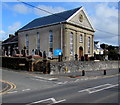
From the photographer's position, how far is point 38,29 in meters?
36.7

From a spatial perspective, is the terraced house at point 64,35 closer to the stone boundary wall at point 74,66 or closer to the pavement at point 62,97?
the stone boundary wall at point 74,66

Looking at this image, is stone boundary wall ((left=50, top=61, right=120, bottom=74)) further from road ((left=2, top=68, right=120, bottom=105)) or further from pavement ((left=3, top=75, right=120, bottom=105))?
pavement ((left=3, top=75, right=120, bottom=105))

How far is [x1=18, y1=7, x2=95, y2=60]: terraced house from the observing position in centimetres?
3185

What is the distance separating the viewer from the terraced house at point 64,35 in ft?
105

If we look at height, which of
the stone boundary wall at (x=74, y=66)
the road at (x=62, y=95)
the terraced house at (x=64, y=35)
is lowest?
the road at (x=62, y=95)

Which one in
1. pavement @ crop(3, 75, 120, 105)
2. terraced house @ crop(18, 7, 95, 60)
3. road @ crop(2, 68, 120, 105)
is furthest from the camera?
terraced house @ crop(18, 7, 95, 60)

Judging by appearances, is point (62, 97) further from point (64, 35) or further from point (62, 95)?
point (64, 35)

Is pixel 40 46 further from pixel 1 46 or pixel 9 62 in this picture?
pixel 1 46

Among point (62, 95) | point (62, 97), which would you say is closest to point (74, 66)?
point (62, 95)

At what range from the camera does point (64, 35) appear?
31453 millimetres

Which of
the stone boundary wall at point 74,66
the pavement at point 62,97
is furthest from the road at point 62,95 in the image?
the stone boundary wall at point 74,66

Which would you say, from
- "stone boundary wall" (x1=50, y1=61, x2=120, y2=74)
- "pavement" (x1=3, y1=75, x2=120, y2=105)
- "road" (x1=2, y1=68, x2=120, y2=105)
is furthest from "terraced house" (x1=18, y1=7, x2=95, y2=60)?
"pavement" (x1=3, y1=75, x2=120, y2=105)

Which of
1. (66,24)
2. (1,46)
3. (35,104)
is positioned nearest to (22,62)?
(66,24)

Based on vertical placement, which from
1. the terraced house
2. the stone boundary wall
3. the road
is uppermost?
the terraced house
